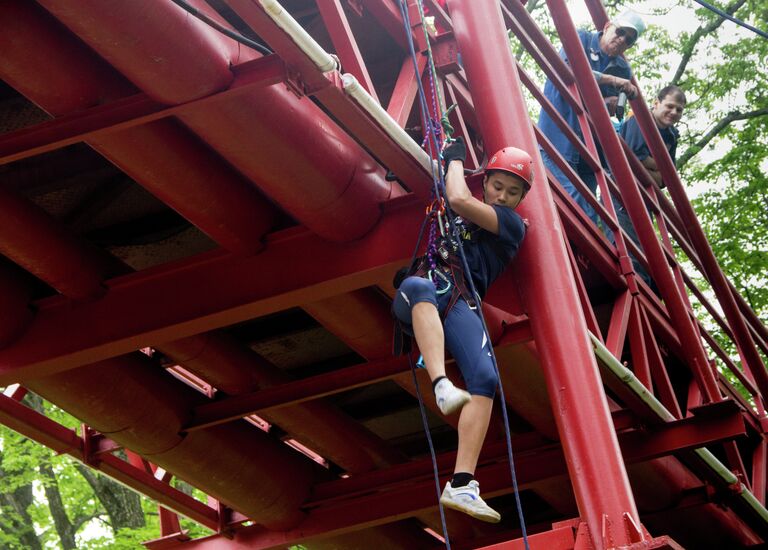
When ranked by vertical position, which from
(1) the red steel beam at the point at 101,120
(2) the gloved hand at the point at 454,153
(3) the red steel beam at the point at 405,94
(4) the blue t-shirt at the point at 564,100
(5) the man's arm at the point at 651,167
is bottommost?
(2) the gloved hand at the point at 454,153

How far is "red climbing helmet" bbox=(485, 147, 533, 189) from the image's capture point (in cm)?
599

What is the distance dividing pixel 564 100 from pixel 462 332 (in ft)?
15.6

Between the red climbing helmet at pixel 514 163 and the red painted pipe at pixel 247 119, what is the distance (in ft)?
2.87

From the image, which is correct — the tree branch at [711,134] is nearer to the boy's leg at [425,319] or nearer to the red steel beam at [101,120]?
the boy's leg at [425,319]

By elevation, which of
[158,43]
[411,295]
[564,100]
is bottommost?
[411,295]

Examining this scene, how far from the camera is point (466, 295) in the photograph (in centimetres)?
564

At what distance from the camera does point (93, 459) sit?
9.05 metres

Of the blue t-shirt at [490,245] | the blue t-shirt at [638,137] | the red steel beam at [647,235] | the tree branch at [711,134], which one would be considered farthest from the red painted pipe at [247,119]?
the tree branch at [711,134]

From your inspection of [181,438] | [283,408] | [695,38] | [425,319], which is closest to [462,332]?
[425,319]

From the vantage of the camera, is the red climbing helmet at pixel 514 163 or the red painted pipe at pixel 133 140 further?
the red climbing helmet at pixel 514 163

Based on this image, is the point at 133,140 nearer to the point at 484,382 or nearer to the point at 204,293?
the point at 204,293

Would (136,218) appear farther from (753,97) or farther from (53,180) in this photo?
(753,97)

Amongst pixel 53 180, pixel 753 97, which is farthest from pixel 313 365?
pixel 753 97

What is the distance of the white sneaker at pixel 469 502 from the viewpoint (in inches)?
196
